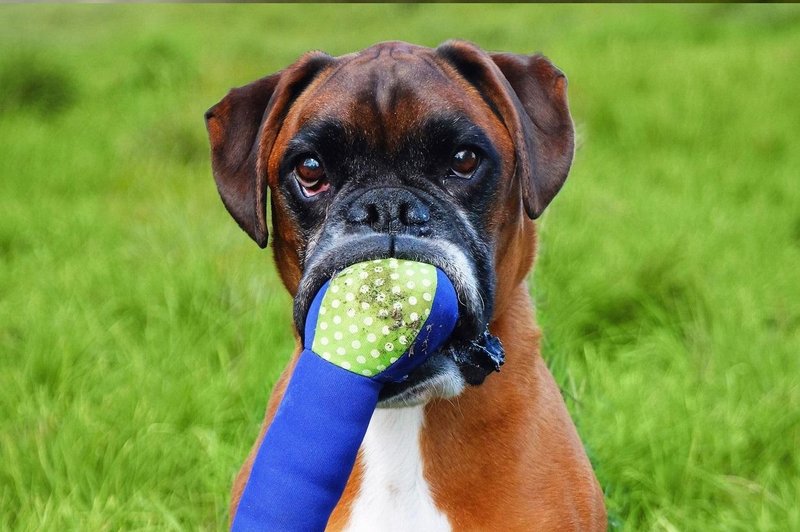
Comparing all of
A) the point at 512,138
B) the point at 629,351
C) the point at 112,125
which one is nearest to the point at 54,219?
the point at 112,125

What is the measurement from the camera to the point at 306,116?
289 centimetres

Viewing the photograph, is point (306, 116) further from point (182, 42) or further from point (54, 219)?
point (182, 42)

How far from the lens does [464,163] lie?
2.79 metres

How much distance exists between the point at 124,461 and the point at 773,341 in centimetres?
304

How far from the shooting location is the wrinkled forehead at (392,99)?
9.02 ft

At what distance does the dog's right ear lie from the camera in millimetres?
3049

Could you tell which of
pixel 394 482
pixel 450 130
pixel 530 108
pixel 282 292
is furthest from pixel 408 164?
pixel 282 292

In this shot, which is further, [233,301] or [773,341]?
[233,301]

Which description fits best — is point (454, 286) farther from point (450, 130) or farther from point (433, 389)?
point (450, 130)

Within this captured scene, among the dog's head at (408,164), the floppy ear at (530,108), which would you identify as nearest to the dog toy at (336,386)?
the dog's head at (408,164)

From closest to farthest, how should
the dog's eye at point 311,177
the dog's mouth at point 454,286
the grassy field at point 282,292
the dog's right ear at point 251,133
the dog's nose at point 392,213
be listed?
1. the dog's mouth at point 454,286
2. the dog's nose at point 392,213
3. the dog's eye at point 311,177
4. the dog's right ear at point 251,133
5. the grassy field at point 282,292

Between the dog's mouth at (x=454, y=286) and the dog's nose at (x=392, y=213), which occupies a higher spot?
the dog's nose at (x=392, y=213)

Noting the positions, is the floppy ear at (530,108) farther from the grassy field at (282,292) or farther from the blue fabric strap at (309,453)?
the grassy field at (282,292)

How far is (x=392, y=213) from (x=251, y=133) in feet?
2.79
